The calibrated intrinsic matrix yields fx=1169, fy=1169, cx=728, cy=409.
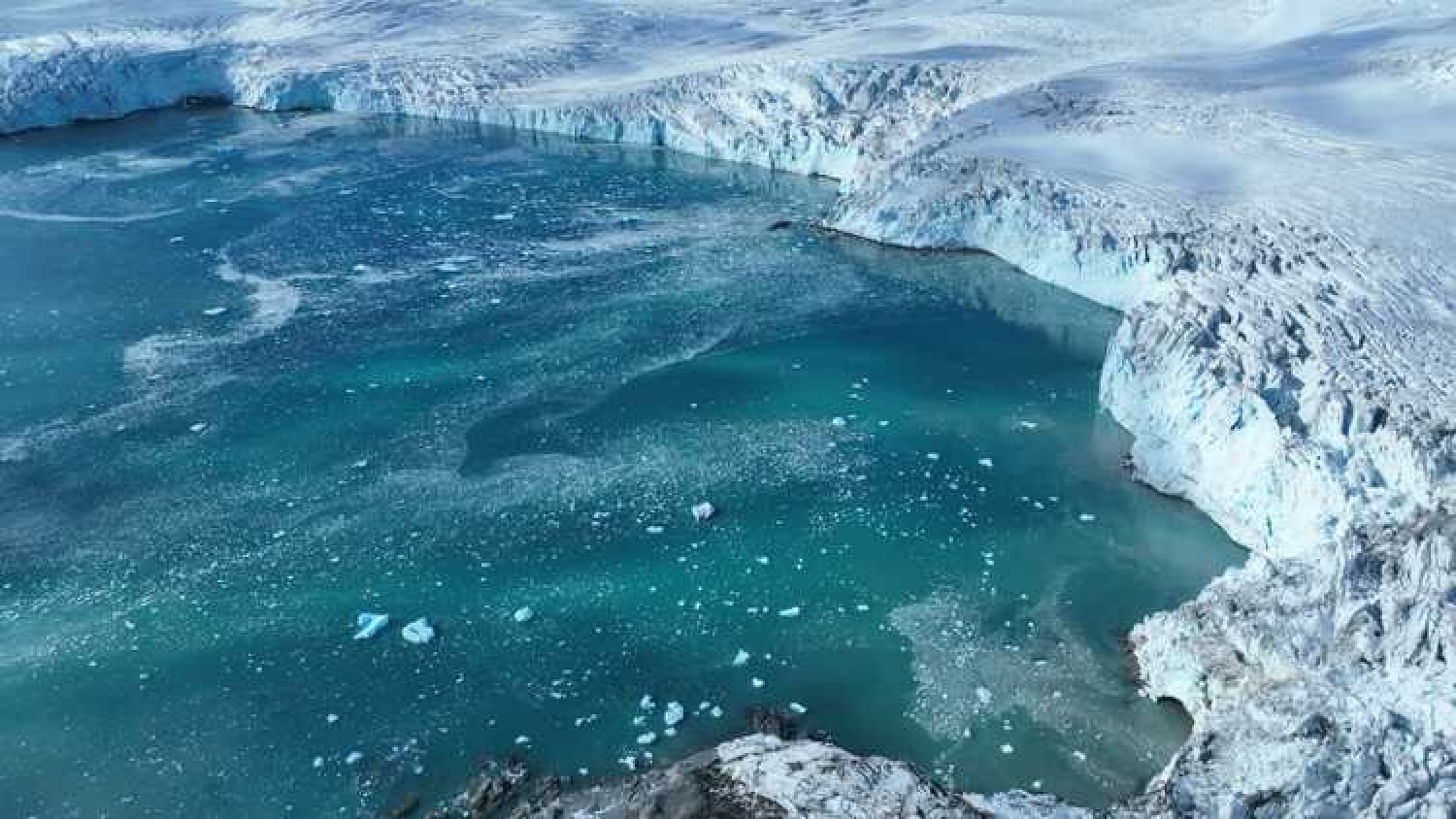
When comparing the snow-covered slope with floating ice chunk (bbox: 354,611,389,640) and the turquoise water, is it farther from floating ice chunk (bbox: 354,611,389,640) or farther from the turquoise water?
floating ice chunk (bbox: 354,611,389,640)

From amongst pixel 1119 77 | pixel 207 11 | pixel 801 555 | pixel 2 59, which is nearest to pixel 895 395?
pixel 801 555

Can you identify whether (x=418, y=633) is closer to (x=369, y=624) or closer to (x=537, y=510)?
(x=369, y=624)

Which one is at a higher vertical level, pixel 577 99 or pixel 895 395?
pixel 577 99

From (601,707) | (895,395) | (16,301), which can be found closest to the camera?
(601,707)

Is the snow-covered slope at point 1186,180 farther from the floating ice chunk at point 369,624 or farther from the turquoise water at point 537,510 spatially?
the floating ice chunk at point 369,624

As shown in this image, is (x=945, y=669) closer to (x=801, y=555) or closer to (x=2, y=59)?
(x=801, y=555)

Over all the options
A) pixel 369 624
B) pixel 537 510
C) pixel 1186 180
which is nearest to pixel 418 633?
pixel 369 624

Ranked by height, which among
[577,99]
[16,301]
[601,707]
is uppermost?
[577,99]
